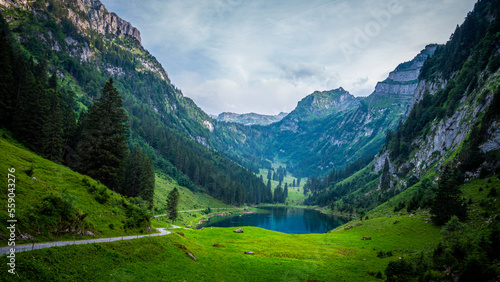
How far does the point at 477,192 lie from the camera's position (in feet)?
168

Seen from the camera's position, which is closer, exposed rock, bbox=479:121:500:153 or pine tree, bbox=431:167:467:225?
pine tree, bbox=431:167:467:225

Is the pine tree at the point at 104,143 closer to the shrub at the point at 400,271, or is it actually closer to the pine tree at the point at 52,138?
the pine tree at the point at 52,138

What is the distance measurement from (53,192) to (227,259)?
1003 inches

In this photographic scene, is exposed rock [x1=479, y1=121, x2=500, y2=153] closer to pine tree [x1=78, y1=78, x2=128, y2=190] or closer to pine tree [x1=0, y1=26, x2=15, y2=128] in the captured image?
pine tree [x1=78, y1=78, x2=128, y2=190]

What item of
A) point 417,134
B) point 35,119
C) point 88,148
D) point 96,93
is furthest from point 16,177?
point 96,93

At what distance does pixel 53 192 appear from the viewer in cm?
2439

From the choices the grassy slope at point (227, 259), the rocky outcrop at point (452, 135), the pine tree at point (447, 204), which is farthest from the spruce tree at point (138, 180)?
the rocky outcrop at point (452, 135)

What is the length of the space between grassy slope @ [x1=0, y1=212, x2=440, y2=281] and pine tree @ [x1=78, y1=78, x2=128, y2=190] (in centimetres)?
2354

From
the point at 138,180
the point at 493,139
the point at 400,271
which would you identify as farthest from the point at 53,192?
the point at 493,139

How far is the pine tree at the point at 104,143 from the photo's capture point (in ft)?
153

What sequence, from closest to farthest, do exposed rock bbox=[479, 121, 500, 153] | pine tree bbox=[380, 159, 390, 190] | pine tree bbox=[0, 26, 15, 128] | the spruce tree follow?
pine tree bbox=[0, 26, 15, 128] < exposed rock bbox=[479, 121, 500, 153] < the spruce tree < pine tree bbox=[380, 159, 390, 190]

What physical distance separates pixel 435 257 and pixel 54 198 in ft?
142

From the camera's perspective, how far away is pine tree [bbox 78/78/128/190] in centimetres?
4653

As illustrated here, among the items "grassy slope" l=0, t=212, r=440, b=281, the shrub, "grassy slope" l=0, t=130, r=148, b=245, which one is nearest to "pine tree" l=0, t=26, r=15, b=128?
"grassy slope" l=0, t=130, r=148, b=245
